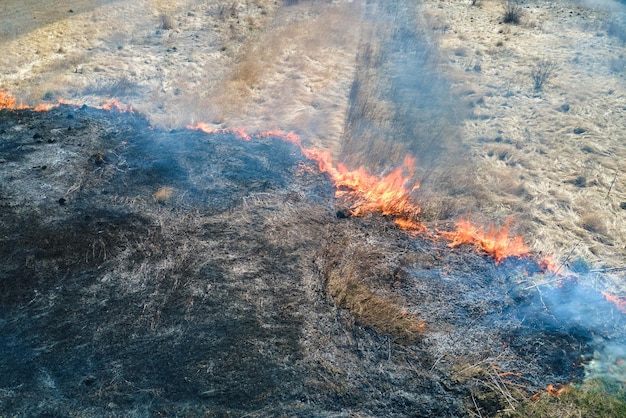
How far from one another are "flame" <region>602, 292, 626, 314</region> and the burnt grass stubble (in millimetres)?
498

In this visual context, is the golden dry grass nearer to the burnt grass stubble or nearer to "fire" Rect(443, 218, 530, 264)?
"fire" Rect(443, 218, 530, 264)

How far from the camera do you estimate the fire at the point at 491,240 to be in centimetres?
1138

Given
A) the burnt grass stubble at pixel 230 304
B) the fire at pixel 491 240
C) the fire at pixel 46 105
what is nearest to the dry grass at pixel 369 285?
the burnt grass stubble at pixel 230 304

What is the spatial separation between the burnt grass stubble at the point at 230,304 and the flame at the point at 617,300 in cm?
50

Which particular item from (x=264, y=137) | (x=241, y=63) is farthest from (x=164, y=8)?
(x=264, y=137)

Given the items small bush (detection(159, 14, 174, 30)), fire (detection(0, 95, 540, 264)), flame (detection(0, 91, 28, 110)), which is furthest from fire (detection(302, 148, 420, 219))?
small bush (detection(159, 14, 174, 30))

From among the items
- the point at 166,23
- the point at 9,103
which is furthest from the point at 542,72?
the point at 9,103

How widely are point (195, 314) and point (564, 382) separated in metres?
7.53

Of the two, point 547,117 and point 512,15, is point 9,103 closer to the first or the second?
point 547,117

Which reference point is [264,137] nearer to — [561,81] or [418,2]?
[561,81]

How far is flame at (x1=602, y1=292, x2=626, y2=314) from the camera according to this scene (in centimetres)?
1000

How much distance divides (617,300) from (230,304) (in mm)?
8594

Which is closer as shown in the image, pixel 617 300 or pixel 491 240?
pixel 617 300

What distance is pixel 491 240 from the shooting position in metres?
11.9
